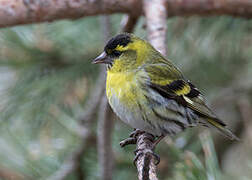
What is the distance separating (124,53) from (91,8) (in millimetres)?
291

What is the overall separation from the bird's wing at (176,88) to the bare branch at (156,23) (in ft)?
0.79

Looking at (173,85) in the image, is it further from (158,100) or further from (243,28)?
(243,28)

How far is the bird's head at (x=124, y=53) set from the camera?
2.27 m

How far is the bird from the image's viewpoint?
2057 millimetres

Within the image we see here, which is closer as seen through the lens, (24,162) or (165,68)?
(165,68)

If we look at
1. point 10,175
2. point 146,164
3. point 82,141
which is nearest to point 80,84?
point 82,141

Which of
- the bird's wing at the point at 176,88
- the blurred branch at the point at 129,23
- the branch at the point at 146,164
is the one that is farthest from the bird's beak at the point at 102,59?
the branch at the point at 146,164

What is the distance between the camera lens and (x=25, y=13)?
2207mm

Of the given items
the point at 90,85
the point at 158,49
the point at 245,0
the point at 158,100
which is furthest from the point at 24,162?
the point at 245,0

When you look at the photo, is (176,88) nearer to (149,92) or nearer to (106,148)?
(149,92)

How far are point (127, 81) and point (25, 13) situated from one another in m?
0.61

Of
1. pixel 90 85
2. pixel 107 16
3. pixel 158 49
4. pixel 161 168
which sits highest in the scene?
pixel 107 16

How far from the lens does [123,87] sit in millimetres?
2098

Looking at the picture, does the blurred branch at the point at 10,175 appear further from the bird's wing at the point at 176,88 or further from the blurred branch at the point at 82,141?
the bird's wing at the point at 176,88
